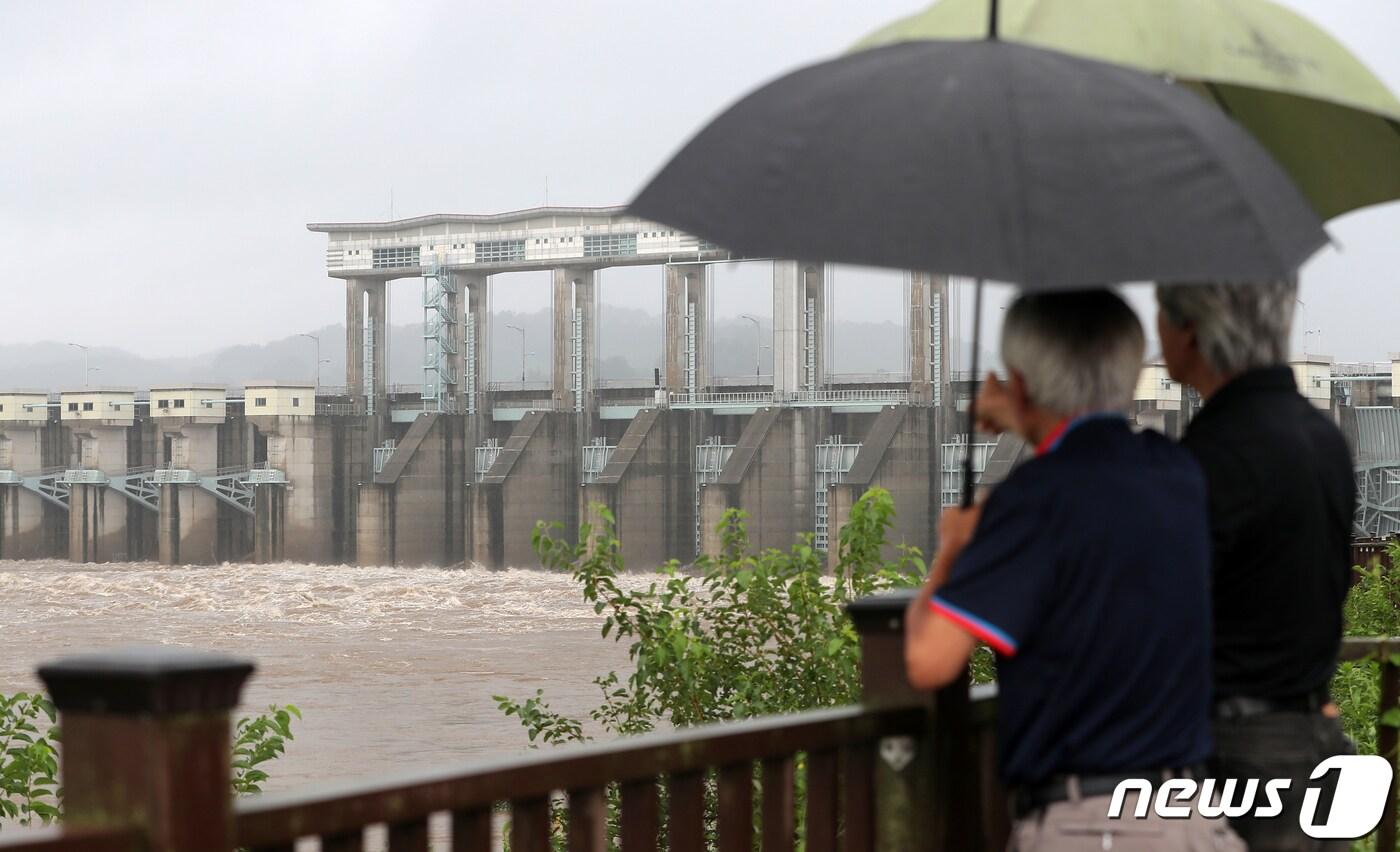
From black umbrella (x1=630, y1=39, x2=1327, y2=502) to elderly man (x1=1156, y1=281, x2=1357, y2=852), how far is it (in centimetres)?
21

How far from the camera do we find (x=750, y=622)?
6.34 m

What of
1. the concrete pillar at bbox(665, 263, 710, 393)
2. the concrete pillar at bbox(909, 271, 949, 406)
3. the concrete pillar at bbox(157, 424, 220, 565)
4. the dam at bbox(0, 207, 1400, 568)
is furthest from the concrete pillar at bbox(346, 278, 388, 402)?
the concrete pillar at bbox(909, 271, 949, 406)

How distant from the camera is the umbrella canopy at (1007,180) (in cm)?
195

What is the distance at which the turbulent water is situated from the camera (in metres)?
25.7

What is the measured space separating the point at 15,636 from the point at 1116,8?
1518 inches

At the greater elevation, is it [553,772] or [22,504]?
[553,772]

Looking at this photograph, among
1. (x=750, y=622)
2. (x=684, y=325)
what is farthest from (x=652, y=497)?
(x=750, y=622)

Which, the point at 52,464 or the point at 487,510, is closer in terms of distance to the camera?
the point at 487,510

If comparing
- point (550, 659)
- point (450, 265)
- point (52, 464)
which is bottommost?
point (550, 659)

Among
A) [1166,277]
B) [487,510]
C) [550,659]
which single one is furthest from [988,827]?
[487,510]

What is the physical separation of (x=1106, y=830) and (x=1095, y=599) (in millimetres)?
317

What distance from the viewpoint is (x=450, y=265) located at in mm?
56125

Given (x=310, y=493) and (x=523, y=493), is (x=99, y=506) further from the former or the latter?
(x=523, y=493)

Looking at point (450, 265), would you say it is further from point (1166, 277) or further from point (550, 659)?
point (1166, 277)
